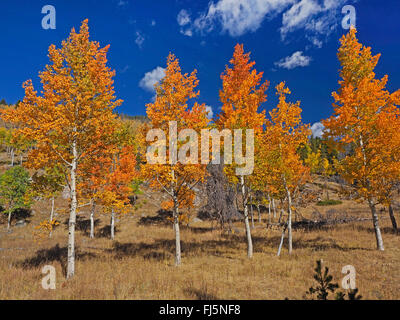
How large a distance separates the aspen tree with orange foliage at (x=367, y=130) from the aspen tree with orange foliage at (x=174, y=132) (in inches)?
340

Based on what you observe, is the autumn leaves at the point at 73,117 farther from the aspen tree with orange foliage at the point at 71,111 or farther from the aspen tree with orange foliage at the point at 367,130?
the aspen tree with orange foliage at the point at 367,130

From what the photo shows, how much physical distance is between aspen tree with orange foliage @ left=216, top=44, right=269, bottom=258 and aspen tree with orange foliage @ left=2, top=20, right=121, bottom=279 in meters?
6.58

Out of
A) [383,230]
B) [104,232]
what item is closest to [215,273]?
[383,230]

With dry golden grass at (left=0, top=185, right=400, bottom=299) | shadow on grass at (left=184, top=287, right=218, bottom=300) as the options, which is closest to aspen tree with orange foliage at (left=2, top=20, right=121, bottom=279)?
dry golden grass at (left=0, top=185, right=400, bottom=299)

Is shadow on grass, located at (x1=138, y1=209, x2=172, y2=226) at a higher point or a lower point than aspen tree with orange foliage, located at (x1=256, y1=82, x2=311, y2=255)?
lower

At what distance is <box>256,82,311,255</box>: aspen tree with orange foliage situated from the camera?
12938 millimetres

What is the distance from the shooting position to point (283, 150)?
13.4m

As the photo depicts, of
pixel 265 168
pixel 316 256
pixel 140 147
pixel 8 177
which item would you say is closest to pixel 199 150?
pixel 140 147

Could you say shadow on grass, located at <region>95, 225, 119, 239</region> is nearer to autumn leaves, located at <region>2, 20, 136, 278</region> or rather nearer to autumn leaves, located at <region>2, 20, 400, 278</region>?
autumn leaves, located at <region>2, 20, 400, 278</region>

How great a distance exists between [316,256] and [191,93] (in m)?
12.1

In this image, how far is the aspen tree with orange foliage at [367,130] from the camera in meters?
11.9
